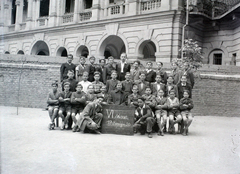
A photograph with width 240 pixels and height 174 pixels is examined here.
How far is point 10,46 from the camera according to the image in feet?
96.1

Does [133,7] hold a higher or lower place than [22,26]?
lower

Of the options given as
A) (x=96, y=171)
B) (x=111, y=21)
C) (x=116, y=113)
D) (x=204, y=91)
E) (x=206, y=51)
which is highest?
(x=111, y=21)

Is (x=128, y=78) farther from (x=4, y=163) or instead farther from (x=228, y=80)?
(x=228, y=80)

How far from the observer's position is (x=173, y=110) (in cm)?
927

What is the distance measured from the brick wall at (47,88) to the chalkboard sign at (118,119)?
758 centimetres

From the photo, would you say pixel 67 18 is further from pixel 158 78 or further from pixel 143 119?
pixel 143 119

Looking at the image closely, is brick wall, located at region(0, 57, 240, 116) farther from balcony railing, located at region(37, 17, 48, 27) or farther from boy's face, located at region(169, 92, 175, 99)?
balcony railing, located at region(37, 17, 48, 27)

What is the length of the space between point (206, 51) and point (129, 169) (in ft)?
58.1

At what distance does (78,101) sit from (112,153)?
320cm

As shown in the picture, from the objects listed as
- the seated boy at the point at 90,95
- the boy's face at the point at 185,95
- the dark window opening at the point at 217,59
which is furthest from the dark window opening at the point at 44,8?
the boy's face at the point at 185,95

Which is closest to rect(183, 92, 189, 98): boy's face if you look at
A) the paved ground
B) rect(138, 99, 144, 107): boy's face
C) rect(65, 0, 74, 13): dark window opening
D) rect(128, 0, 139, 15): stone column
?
the paved ground

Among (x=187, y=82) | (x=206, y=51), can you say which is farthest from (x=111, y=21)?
(x=187, y=82)

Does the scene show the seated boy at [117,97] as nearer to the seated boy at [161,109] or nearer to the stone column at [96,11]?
the seated boy at [161,109]

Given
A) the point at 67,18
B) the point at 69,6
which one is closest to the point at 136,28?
the point at 67,18
